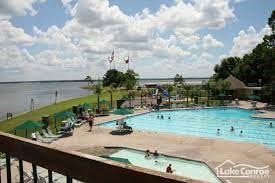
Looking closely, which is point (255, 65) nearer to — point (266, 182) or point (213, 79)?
point (213, 79)

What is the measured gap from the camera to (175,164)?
19.2 m

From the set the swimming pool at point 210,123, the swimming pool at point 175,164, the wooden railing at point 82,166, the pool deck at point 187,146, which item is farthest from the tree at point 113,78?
the wooden railing at point 82,166

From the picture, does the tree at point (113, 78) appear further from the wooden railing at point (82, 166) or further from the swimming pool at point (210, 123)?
the wooden railing at point (82, 166)

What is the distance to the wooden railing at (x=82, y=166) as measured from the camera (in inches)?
72.8

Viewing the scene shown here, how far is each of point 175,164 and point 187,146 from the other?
161 inches

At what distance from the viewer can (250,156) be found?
65.0 feet

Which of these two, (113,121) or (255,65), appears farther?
(255,65)

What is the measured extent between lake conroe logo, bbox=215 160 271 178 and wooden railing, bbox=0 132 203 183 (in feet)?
48.6

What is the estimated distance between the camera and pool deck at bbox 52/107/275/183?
18.9m

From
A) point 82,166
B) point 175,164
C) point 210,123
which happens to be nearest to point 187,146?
point 175,164

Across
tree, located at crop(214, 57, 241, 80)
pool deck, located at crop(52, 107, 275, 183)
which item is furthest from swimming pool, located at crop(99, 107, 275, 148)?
tree, located at crop(214, 57, 241, 80)

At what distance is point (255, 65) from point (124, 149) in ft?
165

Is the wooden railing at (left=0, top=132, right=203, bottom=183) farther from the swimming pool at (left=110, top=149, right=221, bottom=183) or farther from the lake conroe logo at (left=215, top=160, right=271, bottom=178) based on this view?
the lake conroe logo at (left=215, top=160, right=271, bottom=178)

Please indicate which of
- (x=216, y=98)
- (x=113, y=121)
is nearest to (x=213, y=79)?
(x=216, y=98)
